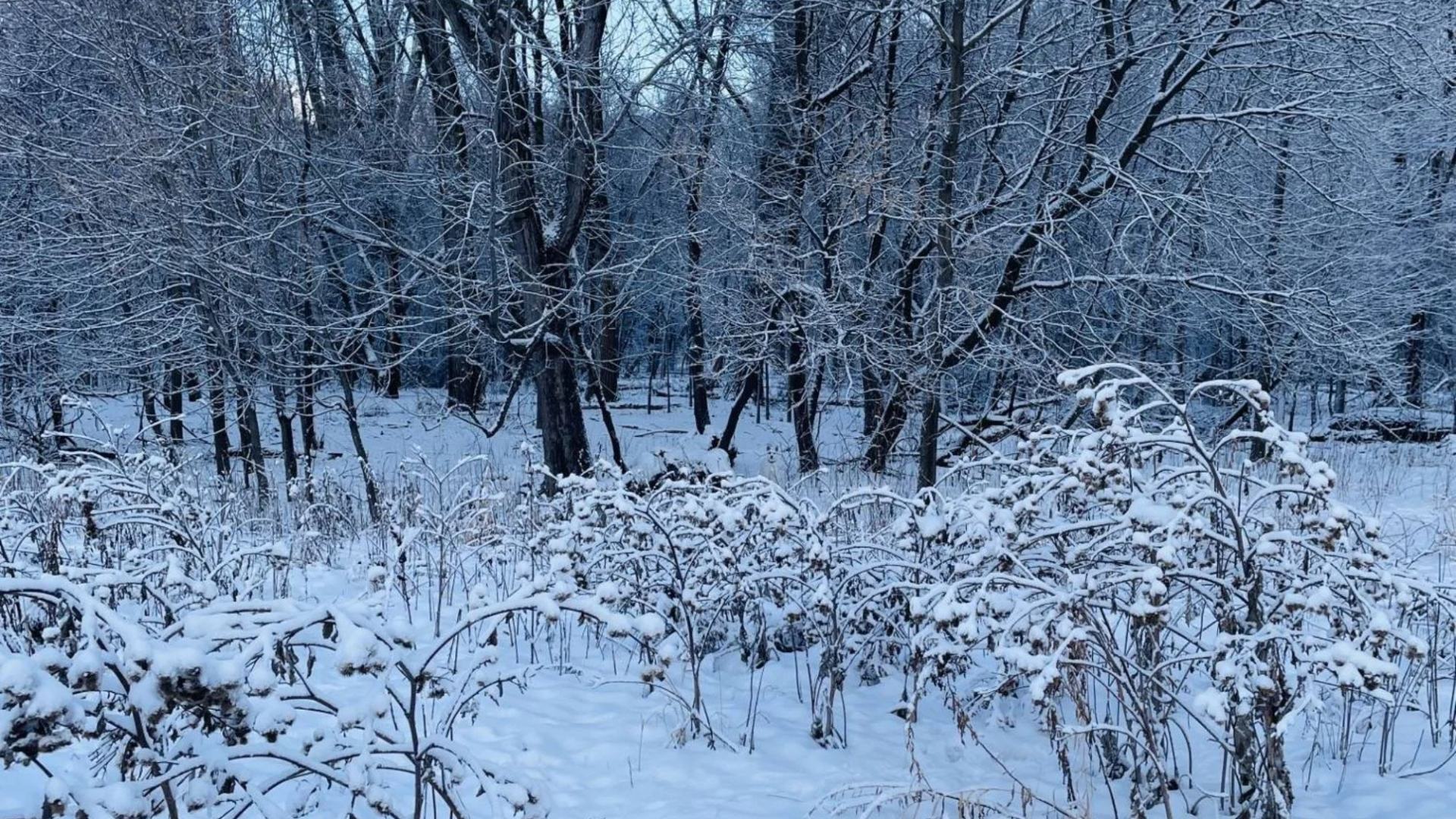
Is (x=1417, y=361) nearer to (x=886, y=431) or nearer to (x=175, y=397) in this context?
(x=886, y=431)

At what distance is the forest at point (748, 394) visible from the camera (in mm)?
3123

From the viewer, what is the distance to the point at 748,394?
15.2 m

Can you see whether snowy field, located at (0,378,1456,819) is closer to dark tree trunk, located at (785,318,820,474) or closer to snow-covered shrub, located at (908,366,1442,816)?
snow-covered shrub, located at (908,366,1442,816)

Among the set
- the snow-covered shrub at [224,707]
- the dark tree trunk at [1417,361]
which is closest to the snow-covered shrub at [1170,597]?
the snow-covered shrub at [224,707]

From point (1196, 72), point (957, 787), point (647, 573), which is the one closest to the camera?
point (957, 787)

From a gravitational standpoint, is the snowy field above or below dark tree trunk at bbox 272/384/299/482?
below

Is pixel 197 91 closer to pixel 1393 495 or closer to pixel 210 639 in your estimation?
pixel 210 639

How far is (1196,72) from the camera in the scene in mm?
9867

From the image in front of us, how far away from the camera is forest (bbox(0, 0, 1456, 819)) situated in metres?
3.12

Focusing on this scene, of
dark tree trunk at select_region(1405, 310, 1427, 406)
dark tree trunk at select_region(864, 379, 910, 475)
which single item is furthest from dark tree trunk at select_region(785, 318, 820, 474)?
dark tree trunk at select_region(1405, 310, 1427, 406)

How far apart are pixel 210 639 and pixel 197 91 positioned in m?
11.3

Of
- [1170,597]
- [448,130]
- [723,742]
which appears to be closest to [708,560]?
[723,742]

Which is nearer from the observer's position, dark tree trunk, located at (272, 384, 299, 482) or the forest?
the forest

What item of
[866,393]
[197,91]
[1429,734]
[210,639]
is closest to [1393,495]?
[866,393]
